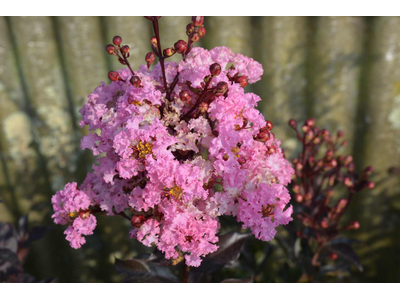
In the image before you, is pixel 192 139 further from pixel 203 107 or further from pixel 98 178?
pixel 98 178

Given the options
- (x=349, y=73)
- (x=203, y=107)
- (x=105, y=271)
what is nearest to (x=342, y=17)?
(x=349, y=73)

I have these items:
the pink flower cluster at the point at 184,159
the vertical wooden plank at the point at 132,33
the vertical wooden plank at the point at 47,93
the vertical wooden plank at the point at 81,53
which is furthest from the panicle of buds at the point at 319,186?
the vertical wooden plank at the point at 47,93

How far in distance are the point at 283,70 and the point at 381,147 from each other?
21.2 inches

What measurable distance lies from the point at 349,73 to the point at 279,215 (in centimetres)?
87

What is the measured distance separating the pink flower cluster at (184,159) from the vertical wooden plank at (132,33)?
23.3 inches

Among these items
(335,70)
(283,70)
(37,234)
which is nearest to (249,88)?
(283,70)

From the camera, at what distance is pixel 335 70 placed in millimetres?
1253

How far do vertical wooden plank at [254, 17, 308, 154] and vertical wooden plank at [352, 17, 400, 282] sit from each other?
0.26m

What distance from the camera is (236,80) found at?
26.1 inches

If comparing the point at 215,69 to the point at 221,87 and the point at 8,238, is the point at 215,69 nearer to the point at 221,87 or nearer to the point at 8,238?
the point at 221,87

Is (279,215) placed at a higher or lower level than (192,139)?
lower

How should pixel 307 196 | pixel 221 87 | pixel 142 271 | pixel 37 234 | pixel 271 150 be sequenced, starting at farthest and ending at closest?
1. pixel 37 234
2. pixel 307 196
3. pixel 142 271
4. pixel 271 150
5. pixel 221 87

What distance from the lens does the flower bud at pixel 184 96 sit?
603 mm

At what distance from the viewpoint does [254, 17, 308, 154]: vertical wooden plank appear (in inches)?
47.7
